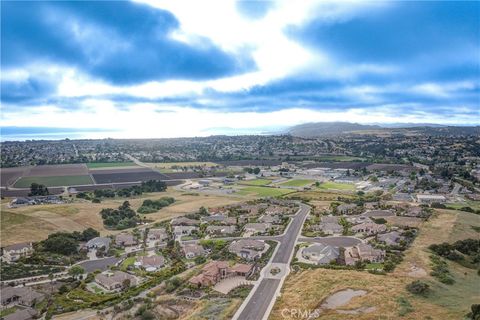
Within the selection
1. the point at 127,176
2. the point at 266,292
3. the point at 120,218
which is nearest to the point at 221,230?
the point at 120,218

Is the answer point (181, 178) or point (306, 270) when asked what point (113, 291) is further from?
point (181, 178)

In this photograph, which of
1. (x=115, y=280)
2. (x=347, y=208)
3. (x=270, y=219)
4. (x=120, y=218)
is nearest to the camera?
(x=115, y=280)

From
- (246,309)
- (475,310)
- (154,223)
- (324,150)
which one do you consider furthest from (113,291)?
(324,150)

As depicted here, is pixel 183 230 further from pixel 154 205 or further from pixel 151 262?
pixel 154 205

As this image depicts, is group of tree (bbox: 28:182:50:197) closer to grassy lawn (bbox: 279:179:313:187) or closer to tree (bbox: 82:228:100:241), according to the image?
tree (bbox: 82:228:100:241)

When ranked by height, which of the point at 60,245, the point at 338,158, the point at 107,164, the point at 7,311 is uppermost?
the point at 107,164

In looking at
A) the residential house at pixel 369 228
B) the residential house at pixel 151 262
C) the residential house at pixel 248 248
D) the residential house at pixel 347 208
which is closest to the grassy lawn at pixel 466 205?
the residential house at pixel 347 208

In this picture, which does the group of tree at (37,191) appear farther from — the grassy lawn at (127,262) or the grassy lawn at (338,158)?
the grassy lawn at (338,158)

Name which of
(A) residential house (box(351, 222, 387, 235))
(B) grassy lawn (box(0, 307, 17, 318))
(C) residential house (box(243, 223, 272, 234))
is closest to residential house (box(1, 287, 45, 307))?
(B) grassy lawn (box(0, 307, 17, 318))
